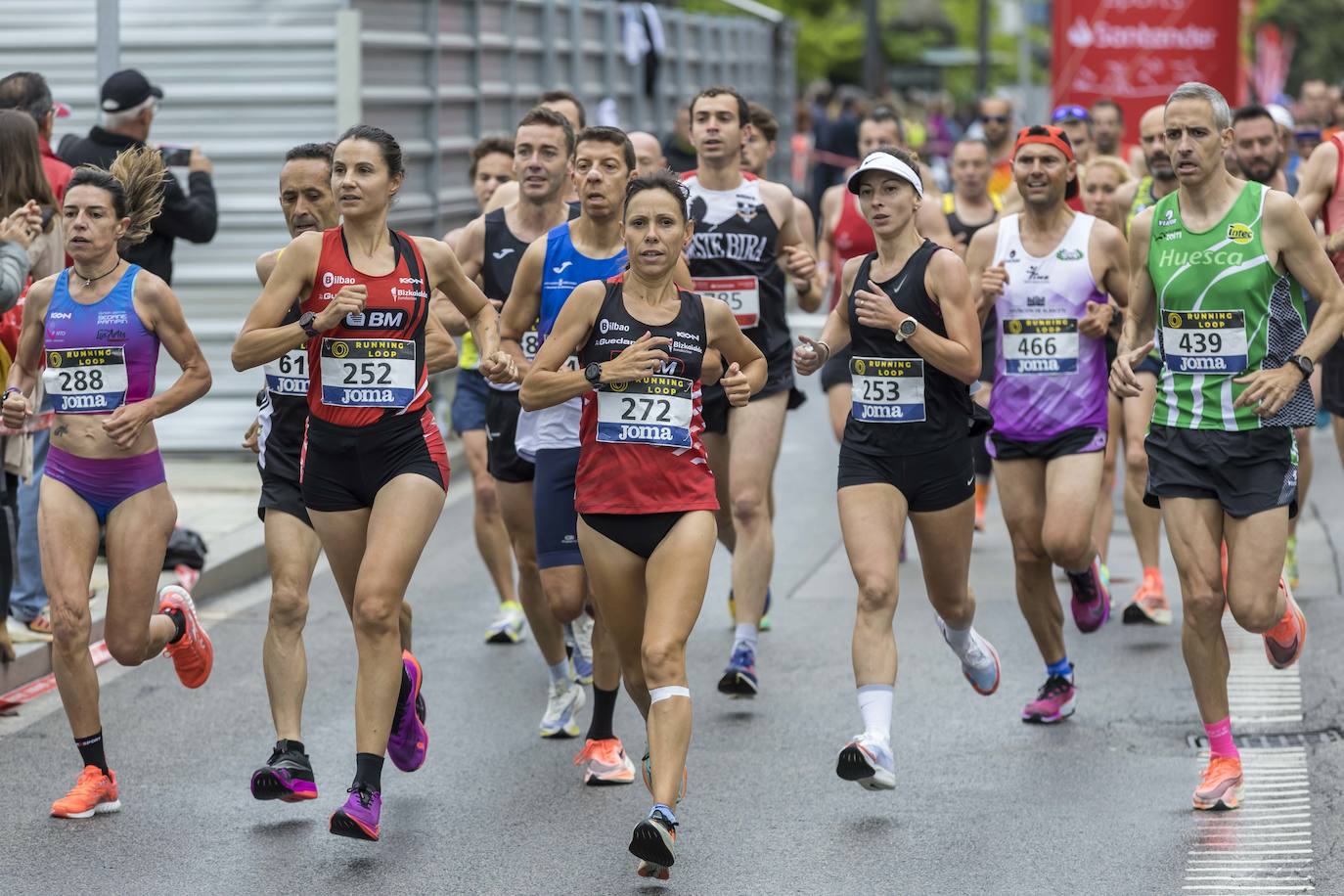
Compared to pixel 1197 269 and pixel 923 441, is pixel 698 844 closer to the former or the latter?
pixel 923 441

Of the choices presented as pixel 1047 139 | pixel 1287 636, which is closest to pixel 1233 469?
pixel 1287 636

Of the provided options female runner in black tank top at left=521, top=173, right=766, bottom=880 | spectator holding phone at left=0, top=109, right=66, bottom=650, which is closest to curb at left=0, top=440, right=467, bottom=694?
spectator holding phone at left=0, top=109, right=66, bottom=650

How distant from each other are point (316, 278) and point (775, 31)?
25.2 m

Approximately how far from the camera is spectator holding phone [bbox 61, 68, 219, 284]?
9555 mm

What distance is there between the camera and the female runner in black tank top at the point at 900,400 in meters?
6.86

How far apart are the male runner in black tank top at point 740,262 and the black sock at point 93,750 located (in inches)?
114

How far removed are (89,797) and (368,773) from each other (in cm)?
107

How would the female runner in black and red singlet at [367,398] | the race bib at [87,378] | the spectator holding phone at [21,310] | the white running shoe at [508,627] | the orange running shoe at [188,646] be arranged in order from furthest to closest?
the white running shoe at [508,627] → the spectator holding phone at [21,310] → the orange running shoe at [188,646] → the race bib at [87,378] → the female runner in black and red singlet at [367,398]

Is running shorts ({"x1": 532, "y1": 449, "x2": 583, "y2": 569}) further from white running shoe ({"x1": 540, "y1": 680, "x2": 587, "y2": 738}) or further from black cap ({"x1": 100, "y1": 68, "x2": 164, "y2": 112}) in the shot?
black cap ({"x1": 100, "y1": 68, "x2": 164, "y2": 112})

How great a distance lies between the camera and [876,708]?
261 inches

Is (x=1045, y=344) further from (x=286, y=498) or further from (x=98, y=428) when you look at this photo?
(x=98, y=428)

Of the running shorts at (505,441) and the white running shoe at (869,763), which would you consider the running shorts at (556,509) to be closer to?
the running shorts at (505,441)

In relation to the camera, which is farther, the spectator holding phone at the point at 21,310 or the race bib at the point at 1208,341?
the spectator holding phone at the point at 21,310

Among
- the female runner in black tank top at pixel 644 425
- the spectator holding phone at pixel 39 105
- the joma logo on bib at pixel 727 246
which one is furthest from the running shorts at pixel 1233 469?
the spectator holding phone at pixel 39 105
